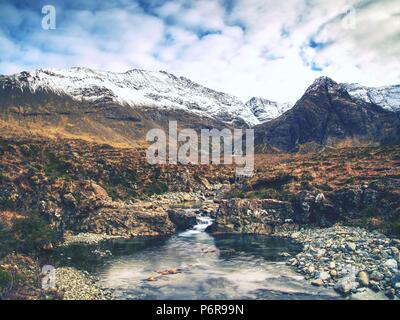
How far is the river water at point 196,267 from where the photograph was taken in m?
31.6

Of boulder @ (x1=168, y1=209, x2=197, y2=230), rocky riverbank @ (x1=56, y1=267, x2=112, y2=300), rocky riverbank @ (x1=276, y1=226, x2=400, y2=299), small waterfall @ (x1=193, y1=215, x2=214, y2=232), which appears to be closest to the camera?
rocky riverbank @ (x1=56, y1=267, x2=112, y2=300)

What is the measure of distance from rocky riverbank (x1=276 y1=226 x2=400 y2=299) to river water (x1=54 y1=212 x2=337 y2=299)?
4.48 feet

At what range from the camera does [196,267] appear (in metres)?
39.8

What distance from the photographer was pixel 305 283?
33250 mm

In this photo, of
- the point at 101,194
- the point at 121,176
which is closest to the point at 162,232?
the point at 101,194

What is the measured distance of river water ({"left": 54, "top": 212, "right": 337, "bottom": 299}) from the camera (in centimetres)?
3161

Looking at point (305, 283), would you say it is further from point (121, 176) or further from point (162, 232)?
point (121, 176)

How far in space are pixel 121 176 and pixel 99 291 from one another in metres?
58.0

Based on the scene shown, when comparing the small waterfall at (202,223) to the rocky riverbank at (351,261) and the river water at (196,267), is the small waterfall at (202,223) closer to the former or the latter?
the river water at (196,267)

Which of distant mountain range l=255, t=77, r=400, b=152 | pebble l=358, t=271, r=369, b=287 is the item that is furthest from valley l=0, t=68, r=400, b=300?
distant mountain range l=255, t=77, r=400, b=152

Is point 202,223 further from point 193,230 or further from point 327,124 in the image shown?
point 327,124

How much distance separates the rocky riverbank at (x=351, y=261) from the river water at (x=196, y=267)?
137cm

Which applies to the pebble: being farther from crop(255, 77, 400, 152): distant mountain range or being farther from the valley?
crop(255, 77, 400, 152): distant mountain range

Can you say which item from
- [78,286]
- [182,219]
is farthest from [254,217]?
[78,286]
